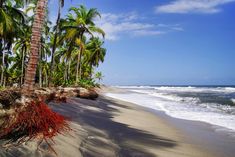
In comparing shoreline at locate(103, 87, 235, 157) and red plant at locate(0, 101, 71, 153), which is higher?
red plant at locate(0, 101, 71, 153)

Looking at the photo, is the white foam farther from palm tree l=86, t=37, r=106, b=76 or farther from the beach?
palm tree l=86, t=37, r=106, b=76

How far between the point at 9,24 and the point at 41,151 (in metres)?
19.3

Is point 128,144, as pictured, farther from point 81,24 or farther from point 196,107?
point 81,24

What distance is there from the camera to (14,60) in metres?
52.3

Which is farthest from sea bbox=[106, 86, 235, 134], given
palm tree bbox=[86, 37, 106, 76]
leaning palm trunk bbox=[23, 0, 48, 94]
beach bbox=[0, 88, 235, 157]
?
palm tree bbox=[86, 37, 106, 76]

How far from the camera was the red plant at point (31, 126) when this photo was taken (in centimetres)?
525

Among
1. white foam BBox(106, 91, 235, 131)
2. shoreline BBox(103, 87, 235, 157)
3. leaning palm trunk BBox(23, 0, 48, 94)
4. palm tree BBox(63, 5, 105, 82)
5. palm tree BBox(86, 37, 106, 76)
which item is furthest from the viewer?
palm tree BBox(86, 37, 106, 76)

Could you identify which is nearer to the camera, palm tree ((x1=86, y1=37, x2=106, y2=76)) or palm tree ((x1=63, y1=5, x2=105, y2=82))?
palm tree ((x1=63, y1=5, x2=105, y2=82))

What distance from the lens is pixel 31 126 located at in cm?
544

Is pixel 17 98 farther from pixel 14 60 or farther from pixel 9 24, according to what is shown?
pixel 14 60

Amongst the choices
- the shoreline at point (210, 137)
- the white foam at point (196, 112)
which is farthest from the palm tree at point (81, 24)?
the shoreline at point (210, 137)

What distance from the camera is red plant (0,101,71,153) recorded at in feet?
17.2

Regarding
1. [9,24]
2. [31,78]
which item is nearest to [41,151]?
[31,78]

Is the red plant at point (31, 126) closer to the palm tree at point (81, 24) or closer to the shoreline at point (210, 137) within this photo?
the shoreline at point (210, 137)
